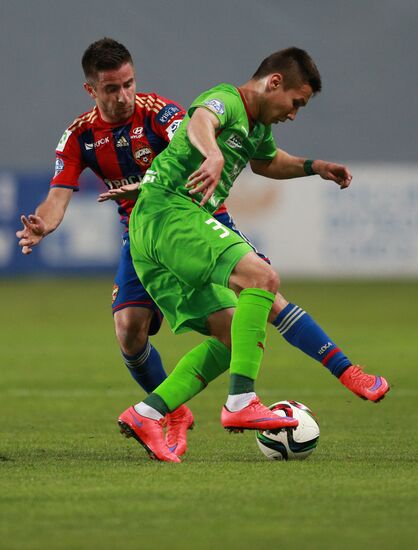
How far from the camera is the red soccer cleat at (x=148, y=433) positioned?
228 inches

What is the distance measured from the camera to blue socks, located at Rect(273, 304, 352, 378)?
600 cm

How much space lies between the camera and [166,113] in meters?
6.86

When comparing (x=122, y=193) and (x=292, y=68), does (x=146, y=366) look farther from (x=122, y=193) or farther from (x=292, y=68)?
(x=292, y=68)

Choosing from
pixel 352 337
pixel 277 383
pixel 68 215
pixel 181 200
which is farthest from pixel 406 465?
pixel 68 215

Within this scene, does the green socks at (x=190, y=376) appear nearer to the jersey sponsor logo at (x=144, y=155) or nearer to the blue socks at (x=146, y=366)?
the blue socks at (x=146, y=366)

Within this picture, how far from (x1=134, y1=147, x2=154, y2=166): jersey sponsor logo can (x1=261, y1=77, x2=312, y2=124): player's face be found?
101cm

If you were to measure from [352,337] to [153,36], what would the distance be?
16.8 metres

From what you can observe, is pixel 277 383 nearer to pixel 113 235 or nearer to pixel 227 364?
pixel 227 364

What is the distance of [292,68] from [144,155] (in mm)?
1222

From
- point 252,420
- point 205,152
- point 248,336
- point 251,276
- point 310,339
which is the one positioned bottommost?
point 252,420

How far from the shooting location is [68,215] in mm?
22328

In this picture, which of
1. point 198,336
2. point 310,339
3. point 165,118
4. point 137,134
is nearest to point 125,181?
point 137,134

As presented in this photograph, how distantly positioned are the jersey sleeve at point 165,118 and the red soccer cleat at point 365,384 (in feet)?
5.52

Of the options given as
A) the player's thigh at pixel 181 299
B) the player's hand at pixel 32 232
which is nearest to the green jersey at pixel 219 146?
the player's thigh at pixel 181 299
